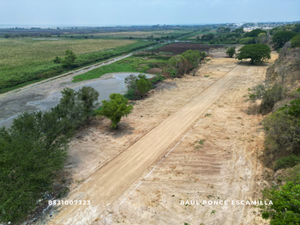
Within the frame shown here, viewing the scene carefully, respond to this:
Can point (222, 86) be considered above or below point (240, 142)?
above

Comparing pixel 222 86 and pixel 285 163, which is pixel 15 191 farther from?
pixel 222 86

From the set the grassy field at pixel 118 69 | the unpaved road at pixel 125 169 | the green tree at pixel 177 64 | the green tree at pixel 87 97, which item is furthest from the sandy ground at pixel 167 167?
the grassy field at pixel 118 69

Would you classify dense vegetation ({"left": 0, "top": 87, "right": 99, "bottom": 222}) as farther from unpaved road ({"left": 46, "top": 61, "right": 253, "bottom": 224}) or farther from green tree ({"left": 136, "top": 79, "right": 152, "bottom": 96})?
green tree ({"left": 136, "top": 79, "right": 152, "bottom": 96})

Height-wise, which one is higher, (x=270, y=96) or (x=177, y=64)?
(x=177, y=64)

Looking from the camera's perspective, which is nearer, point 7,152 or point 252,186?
point 7,152

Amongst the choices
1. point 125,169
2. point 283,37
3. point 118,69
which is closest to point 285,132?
point 125,169

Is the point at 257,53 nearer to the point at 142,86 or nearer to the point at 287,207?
the point at 142,86

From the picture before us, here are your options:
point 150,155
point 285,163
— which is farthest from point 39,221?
point 285,163
